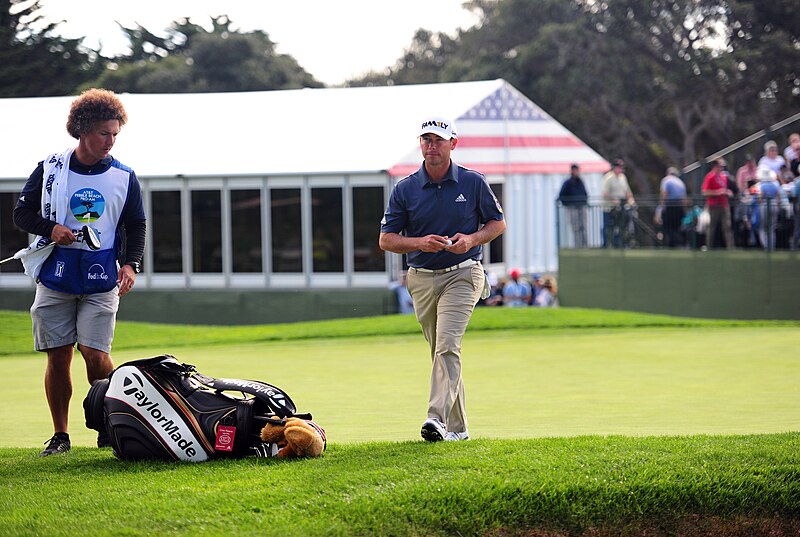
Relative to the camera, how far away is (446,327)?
7352mm

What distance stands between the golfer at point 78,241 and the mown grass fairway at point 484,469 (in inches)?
22.7

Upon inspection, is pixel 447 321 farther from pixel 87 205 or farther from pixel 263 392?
pixel 87 205

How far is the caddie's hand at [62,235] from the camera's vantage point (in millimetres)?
6914

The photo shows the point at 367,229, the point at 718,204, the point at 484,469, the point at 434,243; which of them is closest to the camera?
the point at 484,469

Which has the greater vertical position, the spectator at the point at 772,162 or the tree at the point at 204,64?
the tree at the point at 204,64

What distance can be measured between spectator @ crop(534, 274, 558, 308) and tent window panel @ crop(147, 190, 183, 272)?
6.88 metres

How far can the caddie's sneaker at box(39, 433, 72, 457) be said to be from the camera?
7012 mm

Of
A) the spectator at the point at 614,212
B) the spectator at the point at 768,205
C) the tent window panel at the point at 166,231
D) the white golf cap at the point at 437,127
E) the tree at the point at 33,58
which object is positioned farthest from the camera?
the tree at the point at 33,58

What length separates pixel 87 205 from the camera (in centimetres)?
706

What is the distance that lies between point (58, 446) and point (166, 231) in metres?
18.1

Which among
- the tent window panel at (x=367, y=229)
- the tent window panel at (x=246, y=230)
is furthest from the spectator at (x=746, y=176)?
the tent window panel at (x=246, y=230)

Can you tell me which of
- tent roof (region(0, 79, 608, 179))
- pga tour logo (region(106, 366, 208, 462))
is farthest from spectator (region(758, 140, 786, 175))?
pga tour logo (region(106, 366, 208, 462))

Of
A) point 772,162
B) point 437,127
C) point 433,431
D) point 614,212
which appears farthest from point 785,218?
point 433,431

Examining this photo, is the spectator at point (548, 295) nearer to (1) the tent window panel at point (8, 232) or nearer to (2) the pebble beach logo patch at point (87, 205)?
(1) the tent window panel at point (8, 232)
